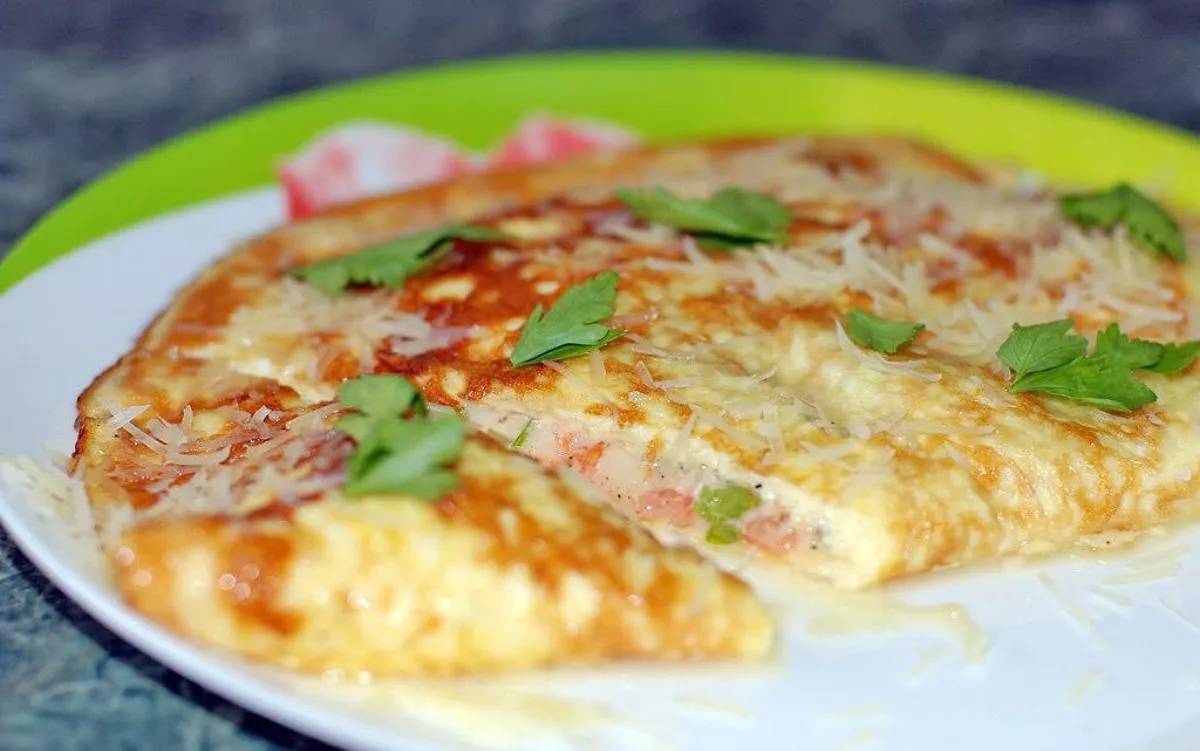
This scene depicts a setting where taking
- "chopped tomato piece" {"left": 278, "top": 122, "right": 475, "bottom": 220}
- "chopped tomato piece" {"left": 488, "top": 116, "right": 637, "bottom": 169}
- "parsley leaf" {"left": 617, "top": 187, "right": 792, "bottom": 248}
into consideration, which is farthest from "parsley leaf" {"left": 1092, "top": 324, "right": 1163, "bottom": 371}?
"chopped tomato piece" {"left": 278, "top": 122, "right": 475, "bottom": 220}

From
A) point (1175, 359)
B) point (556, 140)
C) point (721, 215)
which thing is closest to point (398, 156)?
point (556, 140)

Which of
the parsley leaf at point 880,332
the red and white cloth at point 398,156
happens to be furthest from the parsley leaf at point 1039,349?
the red and white cloth at point 398,156

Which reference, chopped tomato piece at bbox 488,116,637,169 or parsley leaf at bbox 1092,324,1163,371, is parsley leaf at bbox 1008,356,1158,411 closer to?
parsley leaf at bbox 1092,324,1163,371

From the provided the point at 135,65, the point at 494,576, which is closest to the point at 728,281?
the point at 494,576

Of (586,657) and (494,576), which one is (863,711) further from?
(494,576)

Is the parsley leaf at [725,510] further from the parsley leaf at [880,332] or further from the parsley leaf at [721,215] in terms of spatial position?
the parsley leaf at [721,215]
